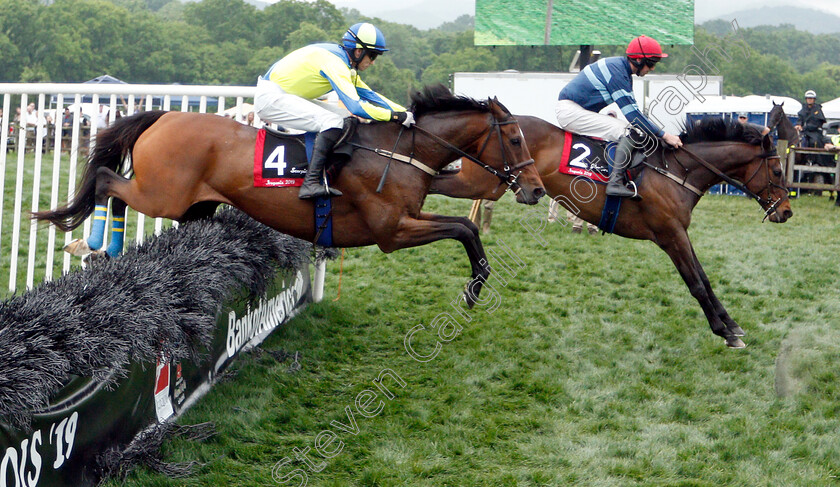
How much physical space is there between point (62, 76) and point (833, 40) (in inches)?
4272

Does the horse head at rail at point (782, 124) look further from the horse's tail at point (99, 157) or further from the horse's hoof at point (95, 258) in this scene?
the horse's hoof at point (95, 258)

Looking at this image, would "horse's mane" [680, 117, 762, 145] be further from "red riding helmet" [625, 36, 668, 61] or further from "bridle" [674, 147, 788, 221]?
"red riding helmet" [625, 36, 668, 61]

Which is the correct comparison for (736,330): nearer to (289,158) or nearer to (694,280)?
(694,280)

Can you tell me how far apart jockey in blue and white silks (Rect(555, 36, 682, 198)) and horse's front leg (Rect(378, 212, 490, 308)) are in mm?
1488

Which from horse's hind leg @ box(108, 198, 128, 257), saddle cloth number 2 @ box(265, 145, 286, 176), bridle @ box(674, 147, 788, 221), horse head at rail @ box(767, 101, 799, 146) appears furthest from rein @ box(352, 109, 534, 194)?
horse head at rail @ box(767, 101, 799, 146)

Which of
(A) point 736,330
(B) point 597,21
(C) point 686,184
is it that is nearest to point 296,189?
(C) point 686,184

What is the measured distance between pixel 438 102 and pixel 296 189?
1099 mm

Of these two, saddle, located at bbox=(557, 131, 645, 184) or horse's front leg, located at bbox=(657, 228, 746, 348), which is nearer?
horse's front leg, located at bbox=(657, 228, 746, 348)

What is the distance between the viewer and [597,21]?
27594mm

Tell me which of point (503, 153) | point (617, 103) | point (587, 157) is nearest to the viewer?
point (503, 153)

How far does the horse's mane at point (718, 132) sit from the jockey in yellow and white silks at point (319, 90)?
107 inches

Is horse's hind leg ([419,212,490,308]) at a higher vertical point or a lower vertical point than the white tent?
lower

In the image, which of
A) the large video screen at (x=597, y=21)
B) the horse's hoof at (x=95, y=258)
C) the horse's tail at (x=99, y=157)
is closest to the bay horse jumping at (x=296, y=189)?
the horse's tail at (x=99, y=157)

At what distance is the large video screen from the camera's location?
89.7 feet
